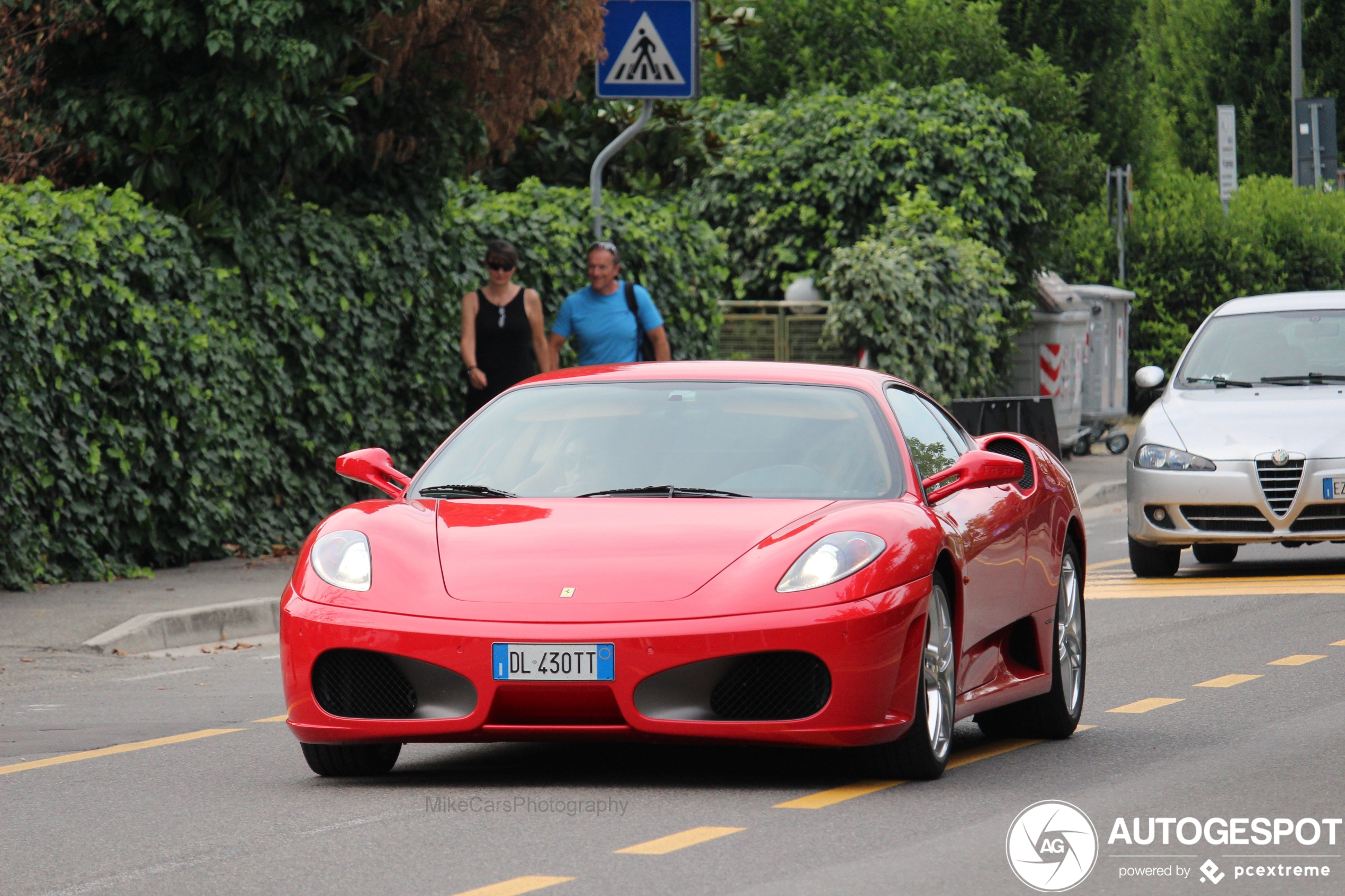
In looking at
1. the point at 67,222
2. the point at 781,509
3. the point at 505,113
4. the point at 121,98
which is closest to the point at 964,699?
the point at 781,509

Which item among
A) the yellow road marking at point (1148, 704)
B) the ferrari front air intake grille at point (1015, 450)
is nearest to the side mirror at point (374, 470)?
the ferrari front air intake grille at point (1015, 450)

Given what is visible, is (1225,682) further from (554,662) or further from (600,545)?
(554,662)

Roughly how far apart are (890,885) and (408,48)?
10730mm

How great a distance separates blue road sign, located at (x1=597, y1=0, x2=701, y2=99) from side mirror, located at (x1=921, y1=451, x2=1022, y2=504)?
26.5ft

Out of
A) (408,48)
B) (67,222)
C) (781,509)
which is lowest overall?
(781,509)

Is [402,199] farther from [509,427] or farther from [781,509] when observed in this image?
[781,509]

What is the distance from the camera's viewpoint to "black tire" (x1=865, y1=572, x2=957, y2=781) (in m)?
7.13

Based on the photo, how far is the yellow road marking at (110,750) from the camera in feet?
26.2

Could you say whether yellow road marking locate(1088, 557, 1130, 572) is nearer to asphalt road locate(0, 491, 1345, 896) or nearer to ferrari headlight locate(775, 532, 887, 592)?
asphalt road locate(0, 491, 1345, 896)

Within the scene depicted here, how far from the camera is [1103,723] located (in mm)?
8977

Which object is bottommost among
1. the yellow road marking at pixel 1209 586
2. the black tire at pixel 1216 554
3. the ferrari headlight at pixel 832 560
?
the black tire at pixel 1216 554

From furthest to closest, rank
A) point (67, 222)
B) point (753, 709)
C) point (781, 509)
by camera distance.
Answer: point (67, 222) → point (781, 509) → point (753, 709)

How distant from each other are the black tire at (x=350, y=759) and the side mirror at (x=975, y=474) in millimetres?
1920

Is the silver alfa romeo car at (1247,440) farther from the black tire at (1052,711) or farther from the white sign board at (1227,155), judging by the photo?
the white sign board at (1227,155)
